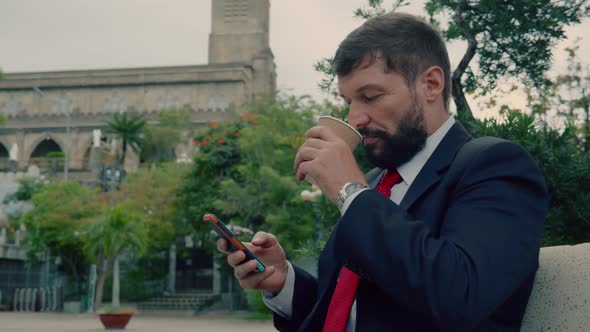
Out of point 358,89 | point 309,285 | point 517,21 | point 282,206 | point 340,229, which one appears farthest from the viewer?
point 282,206

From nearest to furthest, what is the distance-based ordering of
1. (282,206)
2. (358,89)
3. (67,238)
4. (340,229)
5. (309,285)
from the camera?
1. (340,229)
2. (358,89)
3. (309,285)
4. (282,206)
5. (67,238)

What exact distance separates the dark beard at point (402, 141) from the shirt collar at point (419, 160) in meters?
0.02

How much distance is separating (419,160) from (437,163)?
0.09 meters

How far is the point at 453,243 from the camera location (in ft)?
5.20

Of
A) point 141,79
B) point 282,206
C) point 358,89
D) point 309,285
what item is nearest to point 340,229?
point 358,89

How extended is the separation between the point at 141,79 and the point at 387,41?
7408cm

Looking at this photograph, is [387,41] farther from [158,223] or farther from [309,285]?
[158,223]

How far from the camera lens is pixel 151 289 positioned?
45.1 metres

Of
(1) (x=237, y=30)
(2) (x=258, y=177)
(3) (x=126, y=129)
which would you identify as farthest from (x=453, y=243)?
(1) (x=237, y=30)

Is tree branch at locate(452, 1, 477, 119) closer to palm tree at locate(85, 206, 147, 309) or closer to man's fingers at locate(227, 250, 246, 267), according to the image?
man's fingers at locate(227, 250, 246, 267)

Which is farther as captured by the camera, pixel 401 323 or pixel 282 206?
pixel 282 206

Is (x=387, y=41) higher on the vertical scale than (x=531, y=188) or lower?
higher

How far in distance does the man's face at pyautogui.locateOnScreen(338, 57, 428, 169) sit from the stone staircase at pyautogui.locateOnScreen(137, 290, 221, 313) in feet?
126

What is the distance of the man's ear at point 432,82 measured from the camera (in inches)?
77.3
